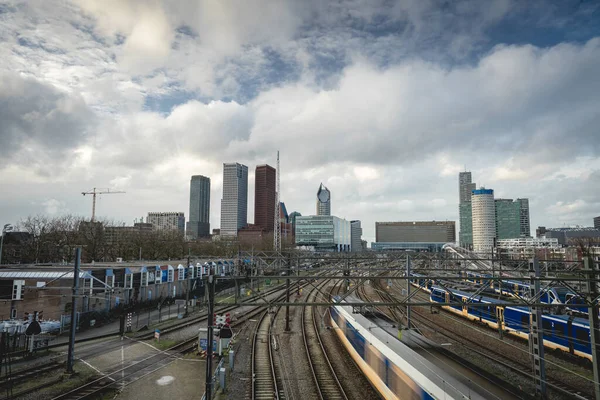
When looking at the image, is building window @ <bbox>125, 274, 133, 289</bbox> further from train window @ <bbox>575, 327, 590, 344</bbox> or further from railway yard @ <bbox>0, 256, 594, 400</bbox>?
train window @ <bbox>575, 327, 590, 344</bbox>

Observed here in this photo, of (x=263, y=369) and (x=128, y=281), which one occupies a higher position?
(x=128, y=281)

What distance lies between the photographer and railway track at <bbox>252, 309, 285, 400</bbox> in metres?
15.3

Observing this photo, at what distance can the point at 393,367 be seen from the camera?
1298cm

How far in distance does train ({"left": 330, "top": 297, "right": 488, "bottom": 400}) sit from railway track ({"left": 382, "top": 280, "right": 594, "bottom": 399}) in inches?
204

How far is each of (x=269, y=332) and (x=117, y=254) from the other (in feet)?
156

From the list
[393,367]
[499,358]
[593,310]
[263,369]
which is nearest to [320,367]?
[263,369]

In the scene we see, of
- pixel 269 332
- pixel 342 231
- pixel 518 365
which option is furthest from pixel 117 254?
pixel 342 231

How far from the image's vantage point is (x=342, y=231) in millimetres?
191000

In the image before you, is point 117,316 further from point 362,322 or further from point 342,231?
point 342,231

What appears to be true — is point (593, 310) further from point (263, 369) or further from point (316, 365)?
point (263, 369)

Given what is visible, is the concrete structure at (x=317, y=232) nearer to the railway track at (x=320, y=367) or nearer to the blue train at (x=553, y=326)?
the blue train at (x=553, y=326)

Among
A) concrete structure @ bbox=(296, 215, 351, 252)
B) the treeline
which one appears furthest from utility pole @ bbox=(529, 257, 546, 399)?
concrete structure @ bbox=(296, 215, 351, 252)

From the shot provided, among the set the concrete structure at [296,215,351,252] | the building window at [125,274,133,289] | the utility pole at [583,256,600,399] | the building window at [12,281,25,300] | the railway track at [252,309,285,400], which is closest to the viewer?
the utility pole at [583,256,600,399]

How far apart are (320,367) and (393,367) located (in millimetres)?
6358
